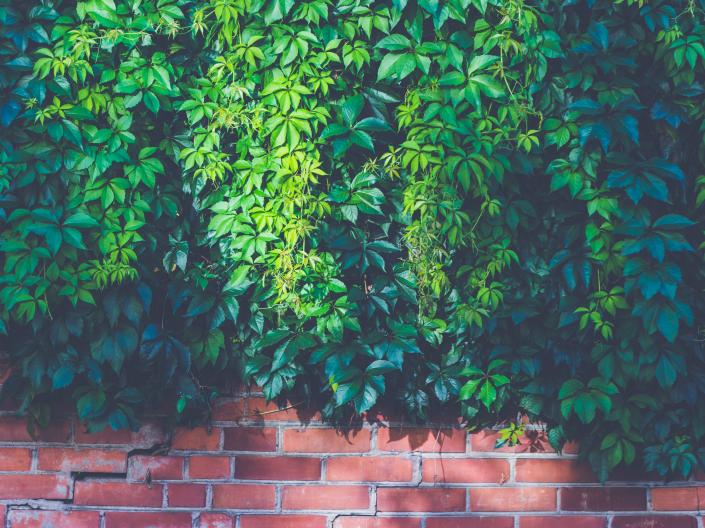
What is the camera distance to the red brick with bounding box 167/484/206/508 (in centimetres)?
222

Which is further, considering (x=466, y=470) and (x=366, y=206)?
(x=466, y=470)

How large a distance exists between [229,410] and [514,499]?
86cm

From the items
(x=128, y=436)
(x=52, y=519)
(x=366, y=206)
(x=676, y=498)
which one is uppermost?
(x=366, y=206)

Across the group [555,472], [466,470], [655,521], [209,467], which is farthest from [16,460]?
[655,521]

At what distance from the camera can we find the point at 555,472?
2.25 m

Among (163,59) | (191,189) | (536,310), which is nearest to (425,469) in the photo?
(536,310)

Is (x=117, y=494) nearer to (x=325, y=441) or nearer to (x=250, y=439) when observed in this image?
(x=250, y=439)

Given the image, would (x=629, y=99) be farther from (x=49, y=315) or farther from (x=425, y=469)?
(x=49, y=315)

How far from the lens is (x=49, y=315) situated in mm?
2107

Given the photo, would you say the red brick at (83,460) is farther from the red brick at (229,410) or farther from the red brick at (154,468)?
the red brick at (229,410)

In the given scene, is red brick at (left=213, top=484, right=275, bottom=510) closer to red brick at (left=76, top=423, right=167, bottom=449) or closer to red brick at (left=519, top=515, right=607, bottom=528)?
red brick at (left=76, top=423, right=167, bottom=449)

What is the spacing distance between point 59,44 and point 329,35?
29.6 inches

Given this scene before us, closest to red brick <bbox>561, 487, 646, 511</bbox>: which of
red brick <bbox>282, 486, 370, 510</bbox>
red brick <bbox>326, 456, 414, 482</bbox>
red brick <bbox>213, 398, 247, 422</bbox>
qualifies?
red brick <bbox>326, 456, 414, 482</bbox>

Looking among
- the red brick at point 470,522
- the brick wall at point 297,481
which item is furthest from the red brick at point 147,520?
the red brick at point 470,522
